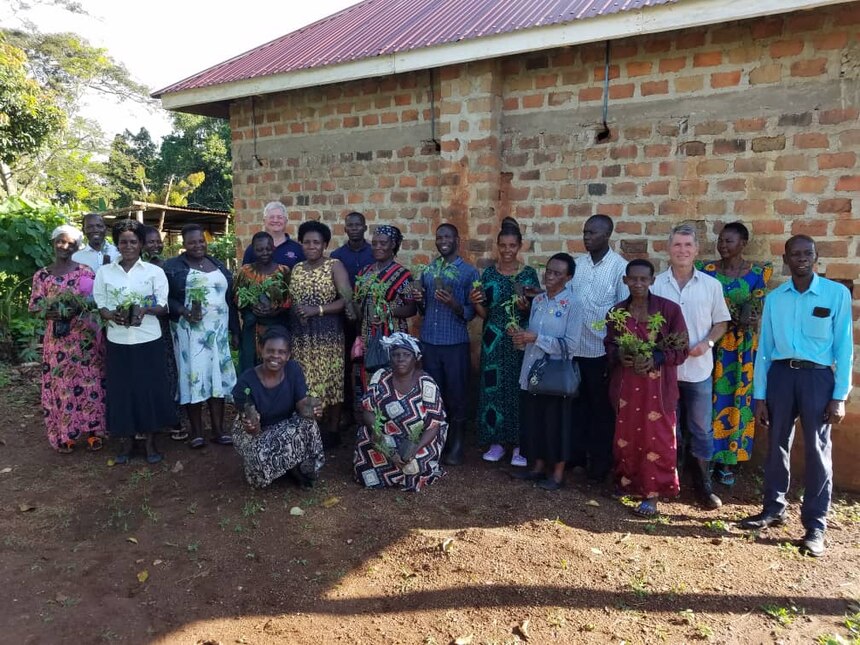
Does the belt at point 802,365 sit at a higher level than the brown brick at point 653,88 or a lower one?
lower

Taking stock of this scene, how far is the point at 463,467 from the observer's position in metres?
4.88

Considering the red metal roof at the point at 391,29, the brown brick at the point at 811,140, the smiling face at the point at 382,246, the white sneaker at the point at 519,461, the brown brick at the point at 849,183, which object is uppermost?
the red metal roof at the point at 391,29

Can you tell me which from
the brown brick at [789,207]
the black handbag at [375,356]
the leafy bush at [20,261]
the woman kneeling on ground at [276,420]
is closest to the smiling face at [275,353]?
the woman kneeling on ground at [276,420]

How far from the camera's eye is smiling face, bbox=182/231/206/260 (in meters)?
5.04

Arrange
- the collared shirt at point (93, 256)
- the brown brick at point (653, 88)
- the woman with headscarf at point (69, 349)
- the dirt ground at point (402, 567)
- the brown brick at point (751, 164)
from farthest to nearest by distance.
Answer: the collared shirt at point (93, 256)
the woman with headscarf at point (69, 349)
the brown brick at point (653, 88)
the brown brick at point (751, 164)
the dirt ground at point (402, 567)

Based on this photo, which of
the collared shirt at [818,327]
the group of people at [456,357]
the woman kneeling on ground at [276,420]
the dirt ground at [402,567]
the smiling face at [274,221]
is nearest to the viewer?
the dirt ground at [402,567]

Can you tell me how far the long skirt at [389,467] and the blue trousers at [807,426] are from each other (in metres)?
2.08

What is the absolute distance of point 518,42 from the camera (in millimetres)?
4832

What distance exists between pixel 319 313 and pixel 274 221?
44.7 inches

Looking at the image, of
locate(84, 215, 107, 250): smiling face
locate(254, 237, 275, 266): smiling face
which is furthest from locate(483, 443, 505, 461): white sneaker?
locate(84, 215, 107, 250): smiling face

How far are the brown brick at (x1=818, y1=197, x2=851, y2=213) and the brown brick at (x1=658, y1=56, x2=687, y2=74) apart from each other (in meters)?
1.37

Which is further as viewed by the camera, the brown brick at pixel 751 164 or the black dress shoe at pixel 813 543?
the brown brick at pixel 751 164

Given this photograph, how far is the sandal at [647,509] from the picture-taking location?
4090 mm

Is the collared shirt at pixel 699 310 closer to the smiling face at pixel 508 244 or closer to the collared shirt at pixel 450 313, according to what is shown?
the smiling face at pixel 508 244
